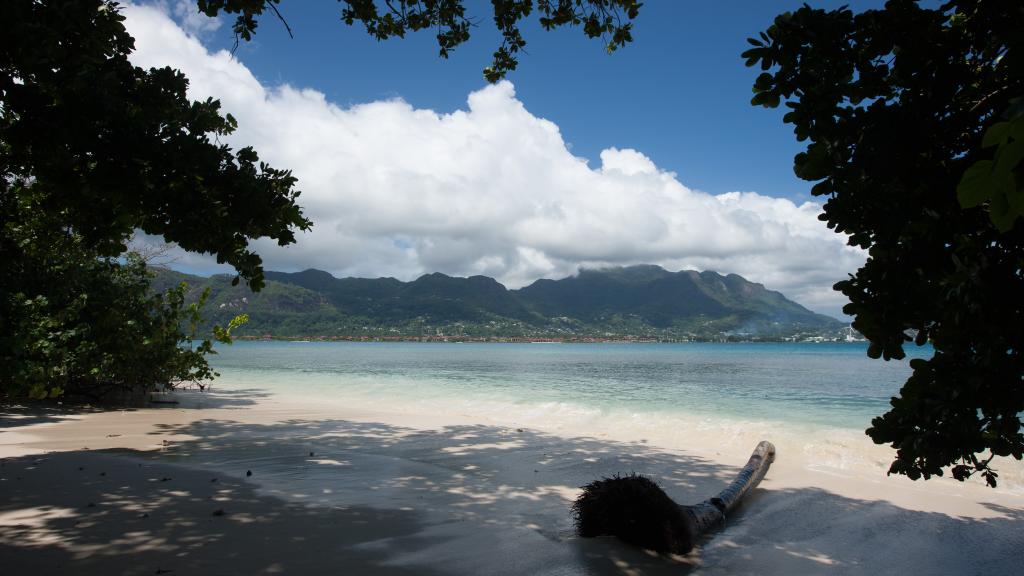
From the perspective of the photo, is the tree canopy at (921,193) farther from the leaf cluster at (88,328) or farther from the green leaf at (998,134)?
the leaf cluster at (88,328)

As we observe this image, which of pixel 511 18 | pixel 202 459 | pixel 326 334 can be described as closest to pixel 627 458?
pixel 202 459

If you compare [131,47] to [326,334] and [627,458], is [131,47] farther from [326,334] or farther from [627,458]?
[326,334]

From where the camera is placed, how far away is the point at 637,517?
469cm

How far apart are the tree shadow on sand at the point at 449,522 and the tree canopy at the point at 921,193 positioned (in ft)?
8.61

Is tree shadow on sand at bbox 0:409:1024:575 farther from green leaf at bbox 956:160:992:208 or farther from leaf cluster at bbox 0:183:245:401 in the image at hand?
leaf cluster at bbox 0:183:245:401

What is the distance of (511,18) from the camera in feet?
24.7

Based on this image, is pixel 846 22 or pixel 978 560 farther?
pixel 978 560

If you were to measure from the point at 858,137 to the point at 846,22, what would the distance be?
66 cm

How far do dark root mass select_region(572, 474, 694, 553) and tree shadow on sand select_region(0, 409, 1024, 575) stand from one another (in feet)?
0.46

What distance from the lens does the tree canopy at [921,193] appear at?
7.82 feet

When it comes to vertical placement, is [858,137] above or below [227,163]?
below

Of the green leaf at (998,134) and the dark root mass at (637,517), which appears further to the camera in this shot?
the dark root mass at (637,517)

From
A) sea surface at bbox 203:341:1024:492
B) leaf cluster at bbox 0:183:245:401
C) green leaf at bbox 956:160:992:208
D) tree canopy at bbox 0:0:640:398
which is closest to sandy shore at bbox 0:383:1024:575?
sea surface at bbox 203:341:1024:492

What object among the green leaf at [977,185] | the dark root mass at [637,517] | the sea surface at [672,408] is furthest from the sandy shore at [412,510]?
the green leaf at [977,185]
